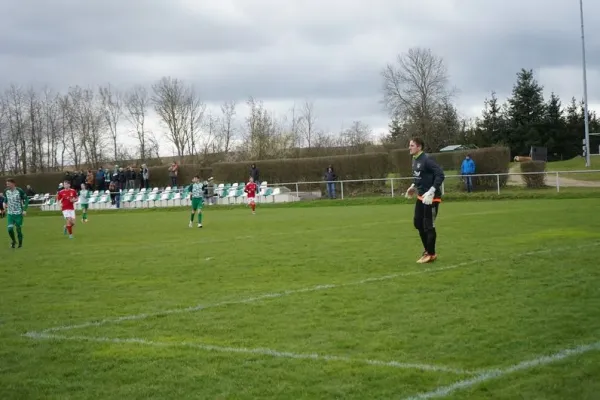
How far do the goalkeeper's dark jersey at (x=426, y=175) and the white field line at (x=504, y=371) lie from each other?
255 inches

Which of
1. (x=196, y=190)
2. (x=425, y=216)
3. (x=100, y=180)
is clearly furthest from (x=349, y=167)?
(x=425, y=216)

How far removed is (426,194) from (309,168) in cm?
3560

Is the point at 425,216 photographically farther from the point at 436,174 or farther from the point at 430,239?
the point at 436,174

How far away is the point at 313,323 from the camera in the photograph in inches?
327

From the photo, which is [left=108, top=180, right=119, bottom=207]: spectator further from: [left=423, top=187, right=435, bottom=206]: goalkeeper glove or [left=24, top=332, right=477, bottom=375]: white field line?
[left=24, top=332, right=477, bottom=375]: white field line

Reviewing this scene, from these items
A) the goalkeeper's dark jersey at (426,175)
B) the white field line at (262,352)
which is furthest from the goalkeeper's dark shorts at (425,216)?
the white field line at (262,352)

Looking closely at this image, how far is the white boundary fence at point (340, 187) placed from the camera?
122 ft

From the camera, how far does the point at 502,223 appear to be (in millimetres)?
20812

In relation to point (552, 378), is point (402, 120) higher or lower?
higher

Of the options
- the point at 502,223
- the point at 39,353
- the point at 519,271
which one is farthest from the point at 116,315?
the point at 502,223

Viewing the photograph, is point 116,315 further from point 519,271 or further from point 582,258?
point 582,258

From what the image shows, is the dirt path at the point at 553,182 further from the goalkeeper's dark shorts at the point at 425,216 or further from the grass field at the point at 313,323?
the goalkeeper's dark shorts at the point at 425,216

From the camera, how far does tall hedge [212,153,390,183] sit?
45625 millimetres

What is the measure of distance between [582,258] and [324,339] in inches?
259
